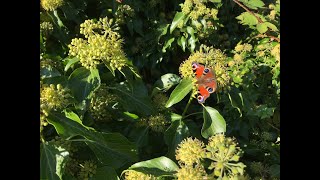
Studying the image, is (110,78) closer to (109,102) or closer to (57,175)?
(109,102)

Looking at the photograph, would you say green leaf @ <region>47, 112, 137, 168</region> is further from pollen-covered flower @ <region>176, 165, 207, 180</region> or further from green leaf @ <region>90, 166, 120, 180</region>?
pollen-covered flower @ <region>176, 165, 207, 180</region>

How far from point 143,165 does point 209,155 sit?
0.88ft

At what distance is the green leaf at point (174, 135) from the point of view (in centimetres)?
166

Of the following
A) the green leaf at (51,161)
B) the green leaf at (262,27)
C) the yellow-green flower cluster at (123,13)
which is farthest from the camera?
the yellow-green flower cluster at (123,13)

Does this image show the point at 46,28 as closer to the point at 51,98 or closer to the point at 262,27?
the point at 51,98

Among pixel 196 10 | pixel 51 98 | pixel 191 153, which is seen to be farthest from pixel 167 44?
pixel 51 98

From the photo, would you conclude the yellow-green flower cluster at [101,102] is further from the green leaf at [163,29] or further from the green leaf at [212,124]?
the green leaf at [163,29]

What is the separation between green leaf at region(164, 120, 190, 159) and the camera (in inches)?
65.4

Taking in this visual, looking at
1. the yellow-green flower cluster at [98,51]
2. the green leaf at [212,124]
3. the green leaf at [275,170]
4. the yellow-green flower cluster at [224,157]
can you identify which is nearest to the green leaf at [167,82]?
the green leaf at [212,124]

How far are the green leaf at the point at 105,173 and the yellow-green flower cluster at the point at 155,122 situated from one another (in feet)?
1.23

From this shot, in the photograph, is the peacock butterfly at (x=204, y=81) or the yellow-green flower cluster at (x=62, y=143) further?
the peacock butterfly at (x=204, y=81)

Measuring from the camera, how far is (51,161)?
1.26 m

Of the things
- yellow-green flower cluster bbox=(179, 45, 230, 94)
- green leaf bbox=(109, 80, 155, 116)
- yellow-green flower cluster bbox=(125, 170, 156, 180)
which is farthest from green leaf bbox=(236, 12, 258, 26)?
yellow-green flower cluster bbox=(125, 170, 156, 180)
